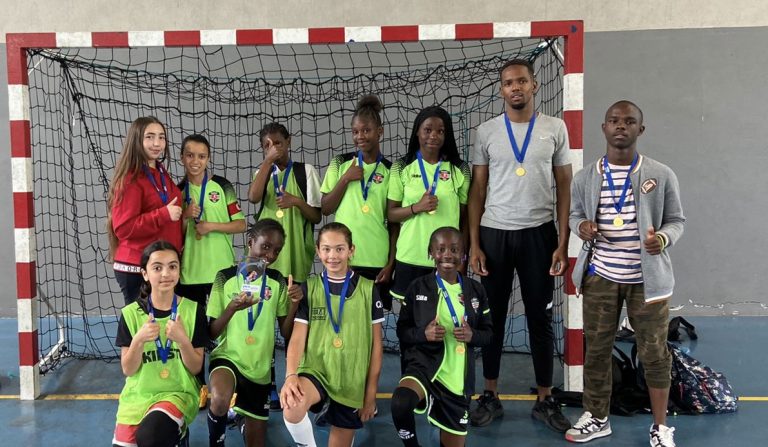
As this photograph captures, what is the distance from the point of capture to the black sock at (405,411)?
2520mm

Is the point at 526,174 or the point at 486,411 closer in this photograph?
the point at 526,174

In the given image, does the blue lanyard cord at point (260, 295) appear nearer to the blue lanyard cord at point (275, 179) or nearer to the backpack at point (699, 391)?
the blue lanyard cord at point (275, 179)

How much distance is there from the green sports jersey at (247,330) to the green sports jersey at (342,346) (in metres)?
0.20

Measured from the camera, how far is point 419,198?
3.12 m

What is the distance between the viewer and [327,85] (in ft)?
17.7

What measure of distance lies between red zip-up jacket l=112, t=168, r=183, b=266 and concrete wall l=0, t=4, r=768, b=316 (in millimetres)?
2831

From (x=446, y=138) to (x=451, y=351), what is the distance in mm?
1143

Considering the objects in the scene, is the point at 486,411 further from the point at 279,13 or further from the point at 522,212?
the point at 279,13

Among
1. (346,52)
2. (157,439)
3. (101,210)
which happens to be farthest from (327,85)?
(157,439)

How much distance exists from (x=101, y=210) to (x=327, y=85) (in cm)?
240

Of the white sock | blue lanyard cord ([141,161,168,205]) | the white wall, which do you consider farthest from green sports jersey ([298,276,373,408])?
the white wall

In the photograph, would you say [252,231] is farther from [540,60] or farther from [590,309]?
[540,60]

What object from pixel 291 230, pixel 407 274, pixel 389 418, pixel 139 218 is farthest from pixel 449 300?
pixel 139 218

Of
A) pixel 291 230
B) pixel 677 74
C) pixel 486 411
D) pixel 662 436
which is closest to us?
pixel 662 436
